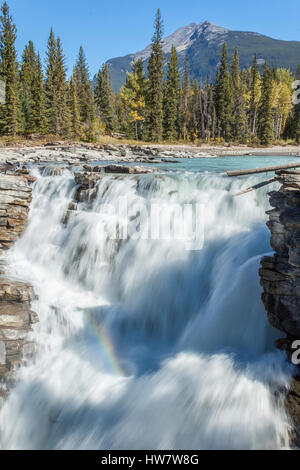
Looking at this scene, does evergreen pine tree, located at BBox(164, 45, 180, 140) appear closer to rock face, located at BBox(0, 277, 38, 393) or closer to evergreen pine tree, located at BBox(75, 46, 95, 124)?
evergreen pine tree, located at BBox(75, 46, 95, 124)

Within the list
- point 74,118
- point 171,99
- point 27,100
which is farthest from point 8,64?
point 171,99

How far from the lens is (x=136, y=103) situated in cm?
5256

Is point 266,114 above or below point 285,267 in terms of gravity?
above

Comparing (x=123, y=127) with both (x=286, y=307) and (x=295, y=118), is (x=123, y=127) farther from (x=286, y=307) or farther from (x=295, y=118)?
(x=286, y=307)

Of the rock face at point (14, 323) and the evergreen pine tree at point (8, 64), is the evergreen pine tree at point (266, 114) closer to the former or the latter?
the evergreen pine tree at point (8, 64)

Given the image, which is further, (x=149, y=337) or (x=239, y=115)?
(x=239, y=115)

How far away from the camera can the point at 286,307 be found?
5.71m

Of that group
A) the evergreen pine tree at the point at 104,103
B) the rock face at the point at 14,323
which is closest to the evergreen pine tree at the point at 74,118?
the evergreen pine tree at the point at 104,103

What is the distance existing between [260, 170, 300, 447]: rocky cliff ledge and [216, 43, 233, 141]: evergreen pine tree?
192 ft

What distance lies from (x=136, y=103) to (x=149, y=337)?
1994 inches

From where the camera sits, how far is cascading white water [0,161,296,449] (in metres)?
5.15

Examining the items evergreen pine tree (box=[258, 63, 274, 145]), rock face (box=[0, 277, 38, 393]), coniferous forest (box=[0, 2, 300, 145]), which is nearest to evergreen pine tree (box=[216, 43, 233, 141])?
coniferous forest (box=[0, 2, 300, 145])

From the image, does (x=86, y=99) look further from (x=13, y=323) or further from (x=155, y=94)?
(x=13, y=323)

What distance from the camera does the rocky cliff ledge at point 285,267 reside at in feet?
17.9
